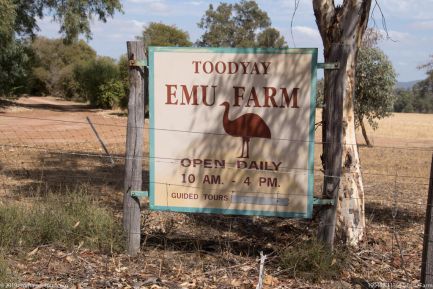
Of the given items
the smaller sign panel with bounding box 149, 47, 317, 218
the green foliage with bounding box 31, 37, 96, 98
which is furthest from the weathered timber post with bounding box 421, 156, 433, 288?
the green foliage with bounding box 31, 37, 96, 98

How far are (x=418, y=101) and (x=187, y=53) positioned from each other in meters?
93.5

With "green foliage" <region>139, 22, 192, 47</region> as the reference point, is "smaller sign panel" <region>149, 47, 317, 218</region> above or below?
below

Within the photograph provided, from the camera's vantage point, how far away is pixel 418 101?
3632 inches

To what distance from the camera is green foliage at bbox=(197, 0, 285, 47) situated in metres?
63.9

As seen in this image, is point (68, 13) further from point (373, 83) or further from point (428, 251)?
point (428, 251)

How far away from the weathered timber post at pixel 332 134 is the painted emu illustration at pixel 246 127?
57cm

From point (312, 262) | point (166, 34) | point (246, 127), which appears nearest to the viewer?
point (312, 262)

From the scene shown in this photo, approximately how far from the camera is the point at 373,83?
65.5 ft

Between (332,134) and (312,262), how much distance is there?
45.9 inches

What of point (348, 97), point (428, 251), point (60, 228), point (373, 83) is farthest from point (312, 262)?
point (373, 83)

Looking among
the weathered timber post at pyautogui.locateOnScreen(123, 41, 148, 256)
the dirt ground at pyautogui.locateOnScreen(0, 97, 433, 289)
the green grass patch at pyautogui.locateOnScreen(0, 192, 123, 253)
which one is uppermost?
the weathered timber post at pyautogui.locateOnScreen(123, 41, 148, 256)

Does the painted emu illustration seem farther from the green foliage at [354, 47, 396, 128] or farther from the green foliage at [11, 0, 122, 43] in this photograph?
the green foliage at [11, 0, 122, 43]

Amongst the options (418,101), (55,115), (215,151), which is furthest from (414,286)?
(418,101)

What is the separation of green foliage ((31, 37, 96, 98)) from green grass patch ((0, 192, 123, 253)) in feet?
149
